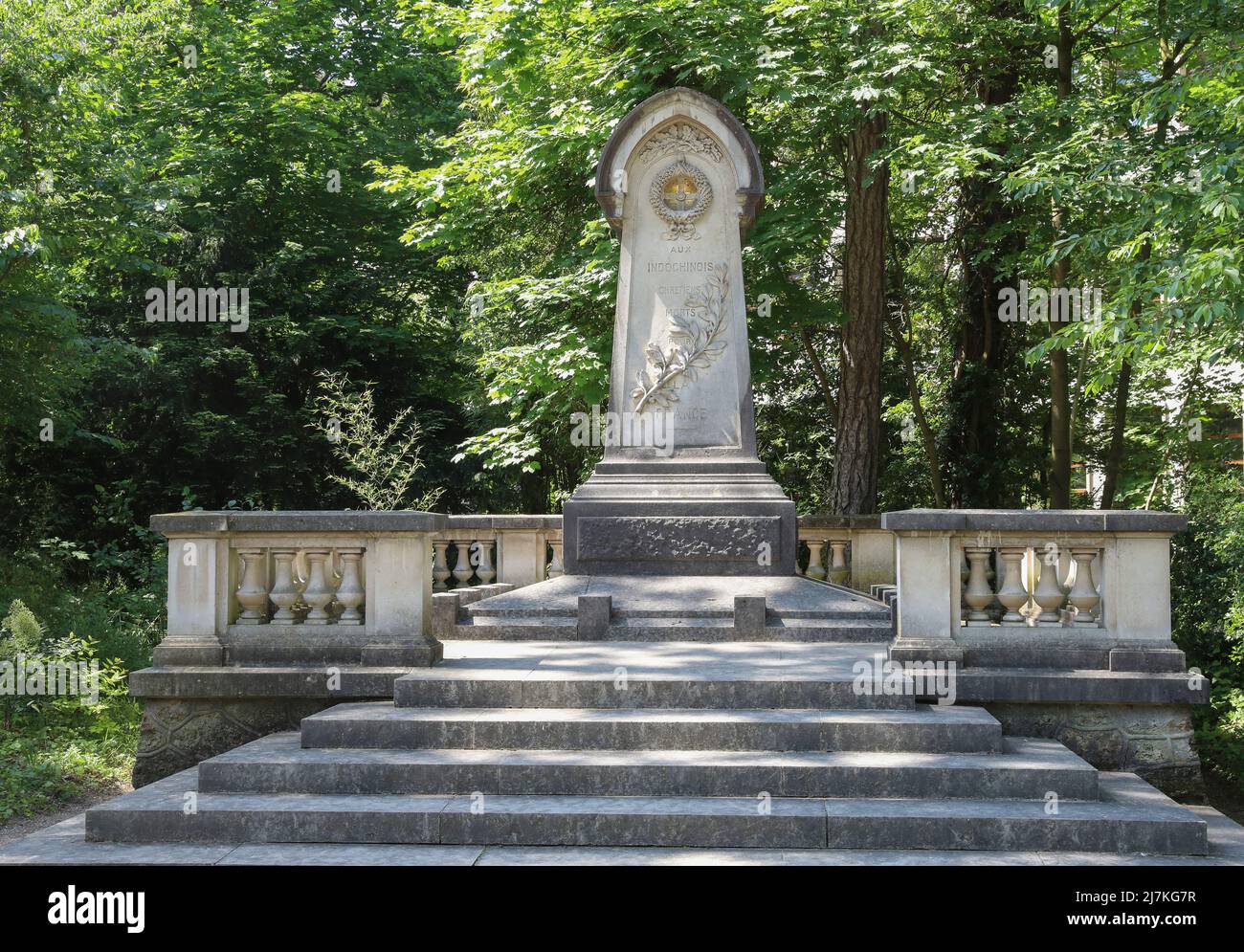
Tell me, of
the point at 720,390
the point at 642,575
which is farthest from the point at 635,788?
the point at 720,390

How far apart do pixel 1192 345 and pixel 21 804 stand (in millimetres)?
14258

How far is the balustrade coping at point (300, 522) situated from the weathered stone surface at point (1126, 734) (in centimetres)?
415

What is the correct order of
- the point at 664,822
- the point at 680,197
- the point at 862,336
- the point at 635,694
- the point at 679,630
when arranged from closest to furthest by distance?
1. the point at 664,822
2. the point at 635,694
3. the point at 679,630
4. the point at 680,197
5. the point at 862,336

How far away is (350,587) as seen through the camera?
8148 mm

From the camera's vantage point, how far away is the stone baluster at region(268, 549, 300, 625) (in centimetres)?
815

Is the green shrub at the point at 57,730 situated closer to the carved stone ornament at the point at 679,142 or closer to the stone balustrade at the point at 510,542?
the stone balustrade at the point at 510,542

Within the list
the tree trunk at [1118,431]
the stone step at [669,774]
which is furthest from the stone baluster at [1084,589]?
the tree trunk at [1118,431]

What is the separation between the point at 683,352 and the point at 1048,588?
5.22m

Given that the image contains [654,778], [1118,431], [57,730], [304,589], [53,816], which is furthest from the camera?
[1118,431]

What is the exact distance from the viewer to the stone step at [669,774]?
6445 mm

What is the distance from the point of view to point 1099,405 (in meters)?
21.2

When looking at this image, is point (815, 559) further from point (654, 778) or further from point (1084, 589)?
point (654, 778)

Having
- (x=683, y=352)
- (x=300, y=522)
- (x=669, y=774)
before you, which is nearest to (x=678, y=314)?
(x=683, y=352)

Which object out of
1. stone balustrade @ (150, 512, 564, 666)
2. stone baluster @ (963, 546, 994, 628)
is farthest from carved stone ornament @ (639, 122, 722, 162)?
stone baluster @ (963, 546, 994, 628)
